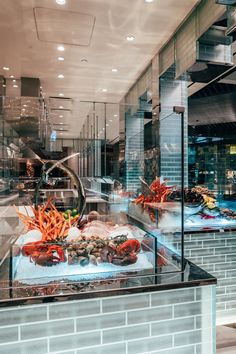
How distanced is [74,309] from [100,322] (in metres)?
0.13

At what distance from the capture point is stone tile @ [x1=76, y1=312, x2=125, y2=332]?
3.88ft

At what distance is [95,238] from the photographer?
1.40 m

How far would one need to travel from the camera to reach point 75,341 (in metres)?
1.18

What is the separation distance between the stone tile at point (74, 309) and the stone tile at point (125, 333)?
12 cm

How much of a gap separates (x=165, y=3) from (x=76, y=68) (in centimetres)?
196

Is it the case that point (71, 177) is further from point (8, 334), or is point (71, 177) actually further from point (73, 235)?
point (8, 334)

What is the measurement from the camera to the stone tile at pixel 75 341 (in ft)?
3.79

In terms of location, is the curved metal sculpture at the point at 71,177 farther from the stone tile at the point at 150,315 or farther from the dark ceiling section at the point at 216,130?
the dark ceiling section at the point at 216,130

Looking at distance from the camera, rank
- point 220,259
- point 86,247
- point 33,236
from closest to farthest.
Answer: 1. point 86,247
2. point 33,236
3. point 220,259

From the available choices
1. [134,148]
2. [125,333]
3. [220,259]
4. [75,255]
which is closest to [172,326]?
[125,333]

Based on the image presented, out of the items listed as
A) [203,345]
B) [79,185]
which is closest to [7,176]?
[79,185]

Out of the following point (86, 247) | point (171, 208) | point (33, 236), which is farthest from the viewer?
point (171, 208)

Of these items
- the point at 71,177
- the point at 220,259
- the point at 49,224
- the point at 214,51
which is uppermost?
the point at 214,51

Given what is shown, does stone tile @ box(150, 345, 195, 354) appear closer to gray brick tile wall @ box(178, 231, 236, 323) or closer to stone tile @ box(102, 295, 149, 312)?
stone tile @ box(102, 295, 149, 312)
